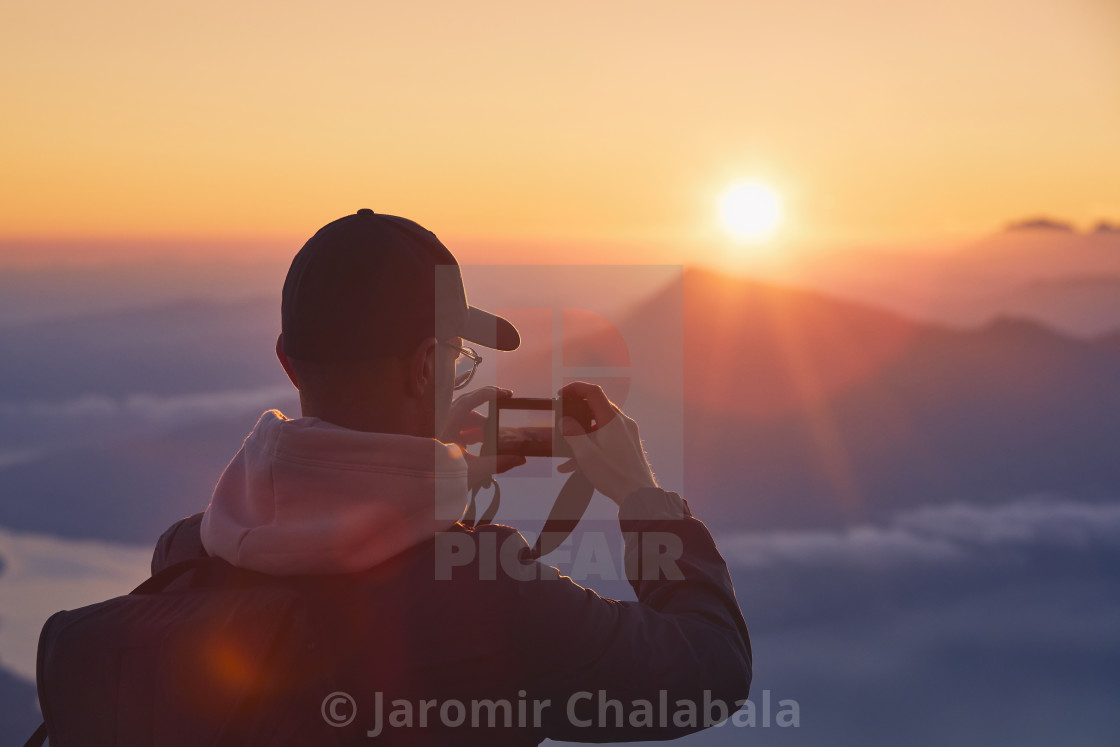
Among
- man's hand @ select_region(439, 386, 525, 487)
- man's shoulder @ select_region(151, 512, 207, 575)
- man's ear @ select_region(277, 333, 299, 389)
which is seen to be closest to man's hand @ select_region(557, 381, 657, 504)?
man's hand @ select_region(439, 386, 525, 487)

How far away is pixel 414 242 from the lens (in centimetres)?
246

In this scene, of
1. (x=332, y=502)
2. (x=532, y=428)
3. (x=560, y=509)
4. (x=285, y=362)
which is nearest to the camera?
(x=332, y=502)

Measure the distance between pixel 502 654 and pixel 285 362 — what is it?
1067 mm

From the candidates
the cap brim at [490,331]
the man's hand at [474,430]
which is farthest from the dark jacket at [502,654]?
the cap brim at [490,331]

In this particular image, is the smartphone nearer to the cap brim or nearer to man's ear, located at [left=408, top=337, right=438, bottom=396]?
the cap brim

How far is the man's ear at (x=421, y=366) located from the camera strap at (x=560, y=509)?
62cm

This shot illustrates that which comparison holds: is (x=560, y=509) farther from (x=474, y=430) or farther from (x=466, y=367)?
(x=466, y=367)

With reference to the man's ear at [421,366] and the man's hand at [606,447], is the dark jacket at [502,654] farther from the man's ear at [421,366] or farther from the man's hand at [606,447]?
the man's hand at [606,447]

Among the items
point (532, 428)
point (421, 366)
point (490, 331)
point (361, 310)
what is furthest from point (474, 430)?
point (361, 310)

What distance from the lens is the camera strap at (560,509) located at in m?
2.97

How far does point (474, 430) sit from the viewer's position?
3.00m

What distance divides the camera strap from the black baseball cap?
2.39ft

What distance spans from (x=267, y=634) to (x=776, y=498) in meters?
205

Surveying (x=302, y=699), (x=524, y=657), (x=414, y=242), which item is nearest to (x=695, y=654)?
(x=524, y=657)
